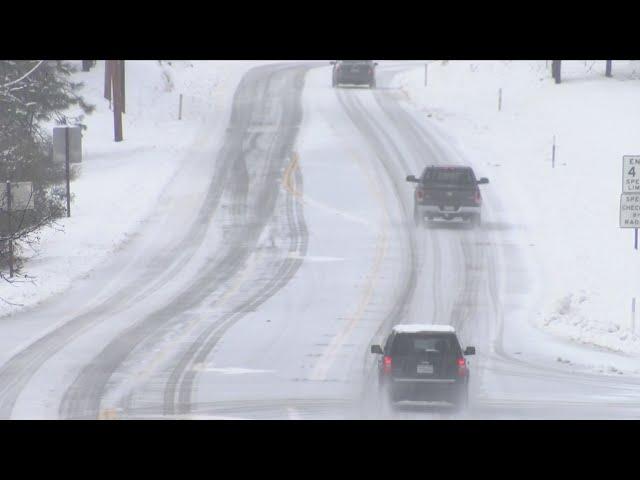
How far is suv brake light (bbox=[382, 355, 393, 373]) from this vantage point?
685 inches

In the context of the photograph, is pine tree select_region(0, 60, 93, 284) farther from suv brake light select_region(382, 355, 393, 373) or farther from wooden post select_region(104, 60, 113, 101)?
suv brake light select_region(382, 355, 393, 373)

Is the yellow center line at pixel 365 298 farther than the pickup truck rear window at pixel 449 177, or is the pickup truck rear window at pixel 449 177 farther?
the pickup truck rear window at pixel 449 177

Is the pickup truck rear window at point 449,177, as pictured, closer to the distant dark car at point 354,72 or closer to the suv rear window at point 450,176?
the suv rear window at point 450,176

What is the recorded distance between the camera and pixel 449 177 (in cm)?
3544

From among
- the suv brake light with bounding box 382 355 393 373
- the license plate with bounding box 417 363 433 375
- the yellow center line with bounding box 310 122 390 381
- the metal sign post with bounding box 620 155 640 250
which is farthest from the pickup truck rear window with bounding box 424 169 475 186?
the license plate with bounding box 417 363 433 375

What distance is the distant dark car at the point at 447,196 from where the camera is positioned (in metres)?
34.8

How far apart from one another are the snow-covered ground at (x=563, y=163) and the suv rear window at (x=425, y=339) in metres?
5.95

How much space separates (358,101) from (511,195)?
1938 cm

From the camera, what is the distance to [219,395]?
63.6 ft

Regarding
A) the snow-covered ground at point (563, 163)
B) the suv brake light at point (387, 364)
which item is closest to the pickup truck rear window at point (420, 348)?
the suv brake light at point (387, 364)

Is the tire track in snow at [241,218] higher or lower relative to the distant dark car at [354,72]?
lower

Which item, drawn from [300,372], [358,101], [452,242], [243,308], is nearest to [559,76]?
[358,101]
